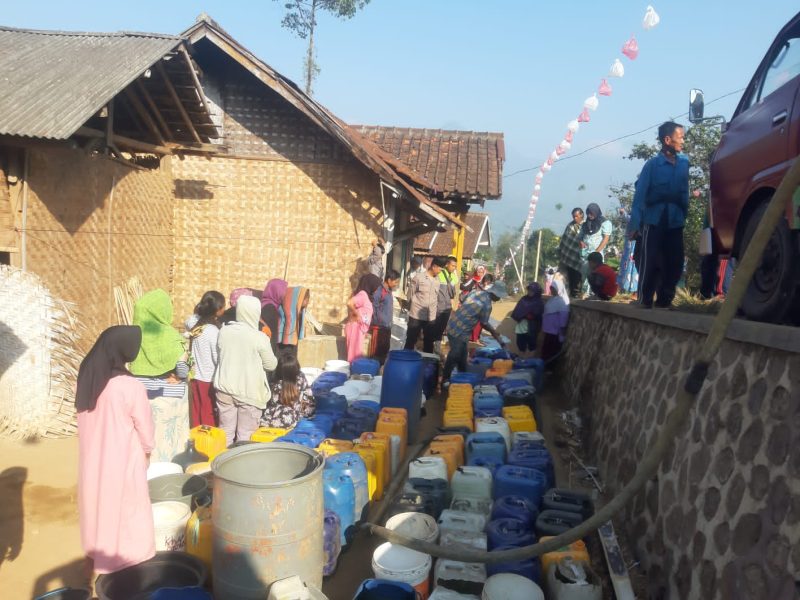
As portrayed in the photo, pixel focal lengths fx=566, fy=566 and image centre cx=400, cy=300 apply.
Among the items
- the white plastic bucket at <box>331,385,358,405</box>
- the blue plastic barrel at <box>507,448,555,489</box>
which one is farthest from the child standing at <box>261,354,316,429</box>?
the blue plastic barrel at <box>507,448,555,489</box>

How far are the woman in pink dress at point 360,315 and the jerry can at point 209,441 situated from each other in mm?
3797

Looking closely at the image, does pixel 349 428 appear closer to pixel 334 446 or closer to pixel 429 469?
pixel 334 446

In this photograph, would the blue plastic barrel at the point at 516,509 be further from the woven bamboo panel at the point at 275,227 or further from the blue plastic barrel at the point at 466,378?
the woven bamboo panel at the point at 275,227

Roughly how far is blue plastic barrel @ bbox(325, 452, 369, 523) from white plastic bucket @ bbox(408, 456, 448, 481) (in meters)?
0.46

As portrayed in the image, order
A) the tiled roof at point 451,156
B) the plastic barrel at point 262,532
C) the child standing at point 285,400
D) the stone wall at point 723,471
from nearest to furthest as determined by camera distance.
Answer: the stone wall at point 723,471 → the plastic barrel at point 262,532 → the child standing at point 285,400 → the tiled roof at point 451,156

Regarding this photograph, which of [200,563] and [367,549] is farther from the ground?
[200,563]

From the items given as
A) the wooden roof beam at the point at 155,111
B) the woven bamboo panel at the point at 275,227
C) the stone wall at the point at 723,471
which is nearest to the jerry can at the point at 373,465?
the stone wall at the point at 723,471

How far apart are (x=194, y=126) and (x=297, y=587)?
709cm

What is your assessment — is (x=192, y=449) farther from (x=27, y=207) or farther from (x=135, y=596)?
(x=27, y=207)

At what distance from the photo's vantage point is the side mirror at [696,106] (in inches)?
187

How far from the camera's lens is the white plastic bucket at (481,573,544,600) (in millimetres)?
3051

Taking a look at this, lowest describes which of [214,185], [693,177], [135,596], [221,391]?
[135,596]

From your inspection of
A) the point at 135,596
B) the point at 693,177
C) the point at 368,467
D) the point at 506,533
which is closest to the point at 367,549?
the point at 368,467

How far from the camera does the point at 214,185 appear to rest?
9.79 metres
